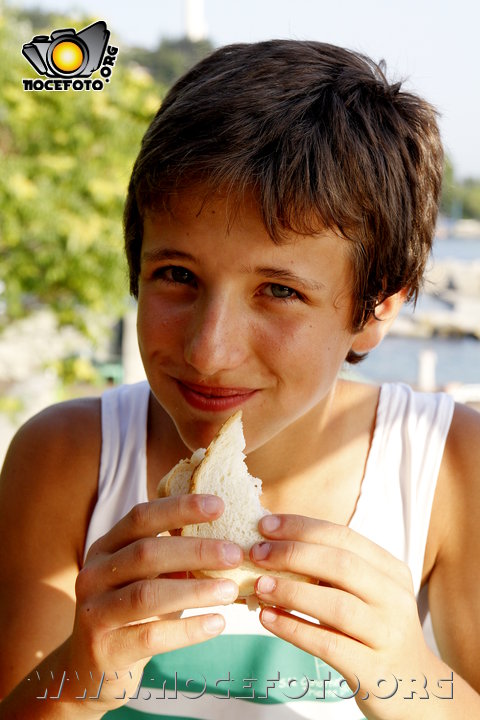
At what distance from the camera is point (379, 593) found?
125 cm

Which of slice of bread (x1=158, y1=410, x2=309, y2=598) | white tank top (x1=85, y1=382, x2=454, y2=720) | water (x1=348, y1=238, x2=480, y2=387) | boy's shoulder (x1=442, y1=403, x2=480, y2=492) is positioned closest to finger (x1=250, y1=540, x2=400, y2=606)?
slice of bread (x1=158, y1=410, x2=309, y2=598)

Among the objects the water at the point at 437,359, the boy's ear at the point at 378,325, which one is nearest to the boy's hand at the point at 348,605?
the boy's ear at the point at 378,325

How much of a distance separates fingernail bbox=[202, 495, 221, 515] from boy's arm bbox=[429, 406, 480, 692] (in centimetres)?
91

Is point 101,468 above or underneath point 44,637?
above

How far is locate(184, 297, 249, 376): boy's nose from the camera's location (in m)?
1.43

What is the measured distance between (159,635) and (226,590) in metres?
0.15

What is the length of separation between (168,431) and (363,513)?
1.72 ft

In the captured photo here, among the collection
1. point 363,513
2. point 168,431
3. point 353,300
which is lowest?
point 363,513

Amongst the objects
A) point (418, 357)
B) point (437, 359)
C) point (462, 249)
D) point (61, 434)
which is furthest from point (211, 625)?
point (462, 249)

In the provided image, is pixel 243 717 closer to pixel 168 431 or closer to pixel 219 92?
pixel 168 431

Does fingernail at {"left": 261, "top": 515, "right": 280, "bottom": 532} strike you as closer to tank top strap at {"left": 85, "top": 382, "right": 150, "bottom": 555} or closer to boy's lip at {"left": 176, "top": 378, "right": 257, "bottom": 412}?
boy's lip at {"left": 176, "top": 378, "right": 257, "bottom": 412}

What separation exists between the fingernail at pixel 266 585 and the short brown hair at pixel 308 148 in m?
0.63

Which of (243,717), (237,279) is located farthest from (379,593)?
(243,717)

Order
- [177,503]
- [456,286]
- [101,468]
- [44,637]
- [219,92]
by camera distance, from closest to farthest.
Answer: [177,503]
[219,92]
[44,637]
[101,468]
[456,286]
